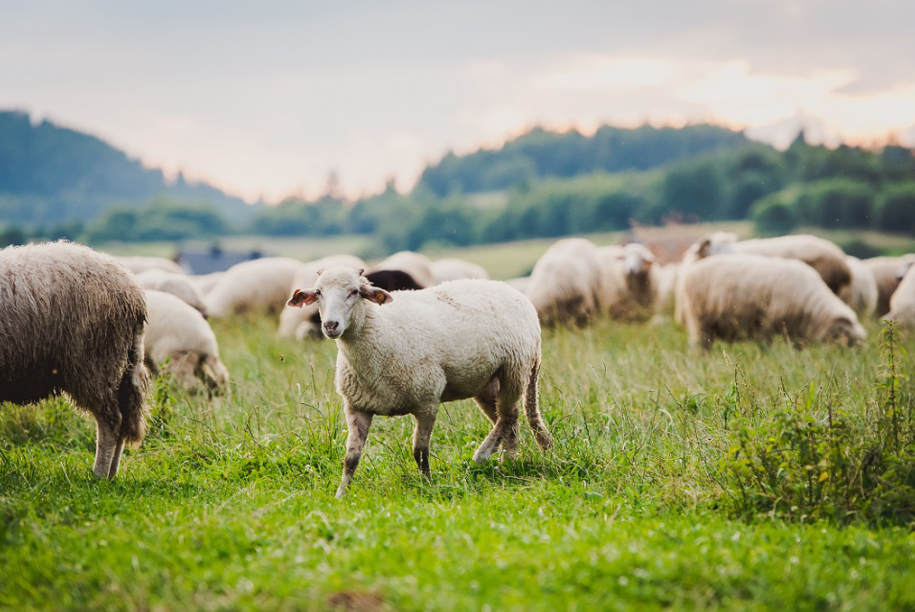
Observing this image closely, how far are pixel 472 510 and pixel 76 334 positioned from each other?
3103 mm

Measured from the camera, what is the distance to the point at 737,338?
11180 mm

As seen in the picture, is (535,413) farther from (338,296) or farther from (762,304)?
(762,304)

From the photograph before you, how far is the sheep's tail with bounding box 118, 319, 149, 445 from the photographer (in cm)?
589

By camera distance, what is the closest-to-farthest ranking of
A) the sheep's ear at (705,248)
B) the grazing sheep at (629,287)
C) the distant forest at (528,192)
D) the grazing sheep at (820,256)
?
the sheep's ear at (705,248) < the grazing sheep at (820,256) < the grazing sheep at (629,287) < the distant forest at (528,192)

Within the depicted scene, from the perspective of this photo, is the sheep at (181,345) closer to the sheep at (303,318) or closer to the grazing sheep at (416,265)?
the sheep at (303,318)

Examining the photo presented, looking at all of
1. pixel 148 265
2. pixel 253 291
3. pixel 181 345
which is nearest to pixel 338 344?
pixel 181 345

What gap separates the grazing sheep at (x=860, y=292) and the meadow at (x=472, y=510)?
7704mm

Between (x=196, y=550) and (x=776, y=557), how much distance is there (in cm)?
279

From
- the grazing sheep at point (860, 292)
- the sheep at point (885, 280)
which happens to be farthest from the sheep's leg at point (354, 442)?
the sheep at point (885, 280)

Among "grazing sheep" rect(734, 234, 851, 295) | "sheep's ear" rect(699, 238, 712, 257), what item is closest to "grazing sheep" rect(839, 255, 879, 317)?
"grazing sheep" rect(734, 234, 851, 295)

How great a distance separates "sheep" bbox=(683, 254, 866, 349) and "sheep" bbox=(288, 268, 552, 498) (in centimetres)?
627

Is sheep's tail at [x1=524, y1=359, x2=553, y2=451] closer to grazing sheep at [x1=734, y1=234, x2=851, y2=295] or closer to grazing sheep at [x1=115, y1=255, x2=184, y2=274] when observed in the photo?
grazing sheep at [x1=734, y1=234, x2=851, y2=295]

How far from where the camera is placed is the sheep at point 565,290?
1367 centimetres

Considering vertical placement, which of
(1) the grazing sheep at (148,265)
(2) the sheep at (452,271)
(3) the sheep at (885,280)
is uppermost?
(1) the grazing sheep at (148,265)
